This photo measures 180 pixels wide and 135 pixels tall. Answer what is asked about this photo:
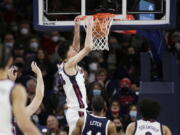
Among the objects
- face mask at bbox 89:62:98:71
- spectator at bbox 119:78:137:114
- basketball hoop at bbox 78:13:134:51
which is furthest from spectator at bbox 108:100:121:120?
basketball hoop at bbox 78:13:134:51

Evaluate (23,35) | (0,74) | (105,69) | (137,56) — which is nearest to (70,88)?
(0,74)

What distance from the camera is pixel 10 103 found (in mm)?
5406

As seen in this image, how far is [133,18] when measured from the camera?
9.86 m

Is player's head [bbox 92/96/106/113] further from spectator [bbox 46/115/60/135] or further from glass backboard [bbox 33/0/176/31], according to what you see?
spectator [bbox 46/115/60/135]

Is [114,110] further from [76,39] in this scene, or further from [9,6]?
[9,6]

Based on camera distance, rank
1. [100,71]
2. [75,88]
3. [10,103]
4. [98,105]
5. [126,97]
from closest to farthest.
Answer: [10,103]
[98,105]
[75,88]
[126,97]
[100,71]

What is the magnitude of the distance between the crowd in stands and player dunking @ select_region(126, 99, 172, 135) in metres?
2.48

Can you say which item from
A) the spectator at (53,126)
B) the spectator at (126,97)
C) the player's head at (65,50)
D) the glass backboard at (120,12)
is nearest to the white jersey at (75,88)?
the player's head at (65,50)

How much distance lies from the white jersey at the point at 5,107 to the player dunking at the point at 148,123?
8.00 feet

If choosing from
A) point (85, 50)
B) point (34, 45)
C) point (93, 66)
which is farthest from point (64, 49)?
point (34, 45)

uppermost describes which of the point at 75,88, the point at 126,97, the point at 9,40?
the point at 9,40

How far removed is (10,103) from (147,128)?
8.46 feet

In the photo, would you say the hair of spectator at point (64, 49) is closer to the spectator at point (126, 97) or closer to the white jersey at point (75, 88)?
the white jersey at point (75, 88)

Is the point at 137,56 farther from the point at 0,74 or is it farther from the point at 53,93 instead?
the point at 0,74
